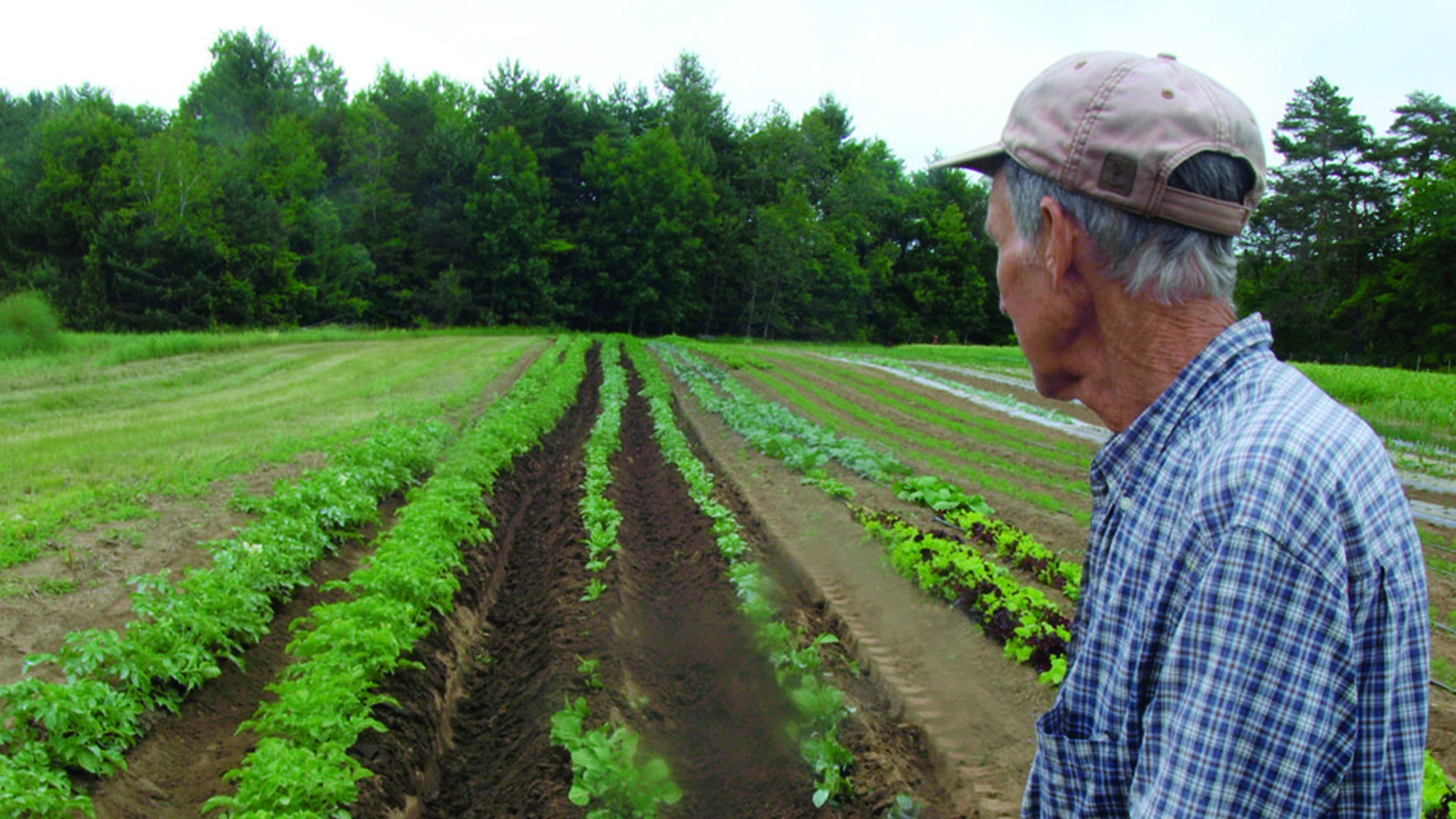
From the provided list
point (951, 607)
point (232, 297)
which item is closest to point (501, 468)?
point (951, 607)

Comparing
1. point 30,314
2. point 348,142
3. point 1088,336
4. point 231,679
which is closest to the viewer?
point 1088,336

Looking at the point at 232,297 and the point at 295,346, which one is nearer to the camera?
the point at 295,346

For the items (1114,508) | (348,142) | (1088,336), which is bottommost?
(1114,508)

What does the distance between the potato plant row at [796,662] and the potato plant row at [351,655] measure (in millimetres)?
2336

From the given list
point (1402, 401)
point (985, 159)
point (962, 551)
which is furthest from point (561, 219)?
point (985, 159)

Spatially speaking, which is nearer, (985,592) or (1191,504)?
(1191,504)

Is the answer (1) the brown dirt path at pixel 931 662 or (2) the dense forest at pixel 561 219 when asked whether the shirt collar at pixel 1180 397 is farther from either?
(2) the dense forest at pixel 561 219

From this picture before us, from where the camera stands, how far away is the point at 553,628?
6.80 meters

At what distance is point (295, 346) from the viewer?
103 ft

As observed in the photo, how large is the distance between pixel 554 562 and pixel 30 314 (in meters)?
24.3

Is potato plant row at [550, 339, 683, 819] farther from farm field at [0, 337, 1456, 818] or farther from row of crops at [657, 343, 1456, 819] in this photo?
row of crops at [657, 343, 1456, 819]

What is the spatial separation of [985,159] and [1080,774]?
1035 millimetres

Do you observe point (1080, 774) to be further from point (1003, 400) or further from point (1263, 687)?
point (1003, 400)

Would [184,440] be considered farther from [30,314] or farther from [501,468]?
[30,314]
